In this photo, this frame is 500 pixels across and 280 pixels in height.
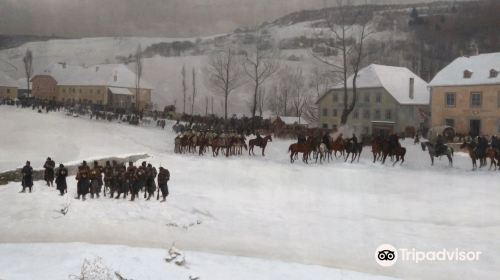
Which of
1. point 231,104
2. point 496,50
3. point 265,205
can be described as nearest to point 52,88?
point 231,104

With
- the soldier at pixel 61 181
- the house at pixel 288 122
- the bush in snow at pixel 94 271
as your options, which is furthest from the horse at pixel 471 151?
the soldier at pixel 61 181

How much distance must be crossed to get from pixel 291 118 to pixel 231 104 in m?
1.32

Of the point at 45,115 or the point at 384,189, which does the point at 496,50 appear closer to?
the point at 384,189

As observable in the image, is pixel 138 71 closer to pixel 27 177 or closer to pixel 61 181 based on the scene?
pixel 61 181

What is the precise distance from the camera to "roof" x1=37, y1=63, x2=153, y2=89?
6.89 m

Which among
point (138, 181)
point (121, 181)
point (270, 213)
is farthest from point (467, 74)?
point (121, 181)

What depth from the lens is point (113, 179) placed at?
269 inches

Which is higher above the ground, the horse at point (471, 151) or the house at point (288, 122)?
the house at point (288, 122)

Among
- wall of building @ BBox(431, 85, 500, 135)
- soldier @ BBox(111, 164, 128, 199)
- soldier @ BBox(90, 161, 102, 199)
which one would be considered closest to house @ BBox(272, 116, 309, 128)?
wall of building @ BBox(431, 85, 500, 135)

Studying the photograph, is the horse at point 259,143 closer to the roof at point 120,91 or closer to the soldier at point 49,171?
the roof at point 120,91

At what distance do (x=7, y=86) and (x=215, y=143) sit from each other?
16.4 ft

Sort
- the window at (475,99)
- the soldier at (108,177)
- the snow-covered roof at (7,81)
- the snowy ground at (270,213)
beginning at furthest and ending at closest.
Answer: the window at (475,99)
the snow-covered roof at (7,81)
the soldier at (108,177)
the snowy ground at (270,213)

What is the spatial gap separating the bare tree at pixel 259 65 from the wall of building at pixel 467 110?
2.61 meters

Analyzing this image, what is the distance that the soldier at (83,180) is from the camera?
6.58 m
